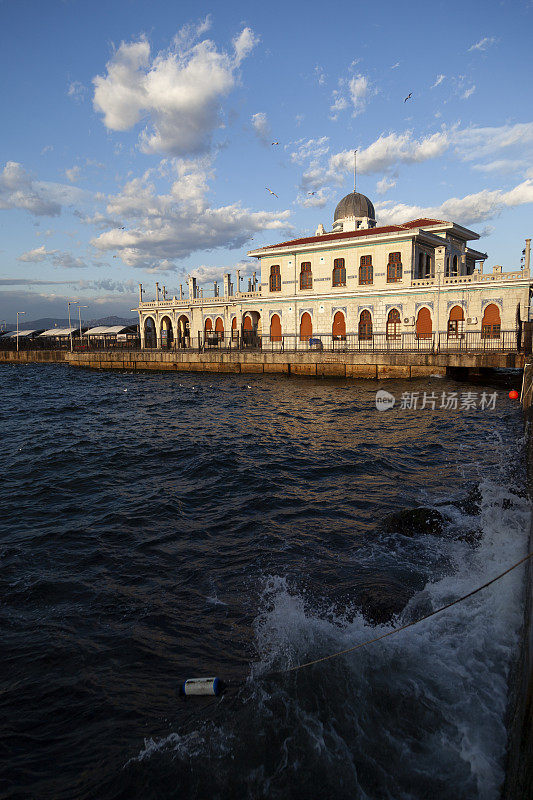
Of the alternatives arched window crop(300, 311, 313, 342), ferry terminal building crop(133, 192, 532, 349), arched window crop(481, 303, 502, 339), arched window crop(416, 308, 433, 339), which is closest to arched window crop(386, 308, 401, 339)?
ferry terminal building crop(133, 192, 532, 349)

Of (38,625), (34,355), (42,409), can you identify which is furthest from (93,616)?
(34,355)

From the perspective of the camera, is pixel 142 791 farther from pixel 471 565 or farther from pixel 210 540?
pixel 471 565

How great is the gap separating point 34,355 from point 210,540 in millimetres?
55501

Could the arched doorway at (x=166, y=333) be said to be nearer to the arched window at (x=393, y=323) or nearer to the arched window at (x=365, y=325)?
the arched window at (x=365, y=325)

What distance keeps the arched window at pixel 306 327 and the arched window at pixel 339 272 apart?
3.56 metres

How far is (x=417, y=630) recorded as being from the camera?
4.71 meters

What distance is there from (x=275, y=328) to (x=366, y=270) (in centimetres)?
942

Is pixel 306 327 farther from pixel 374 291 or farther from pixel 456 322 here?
pixel 456 322

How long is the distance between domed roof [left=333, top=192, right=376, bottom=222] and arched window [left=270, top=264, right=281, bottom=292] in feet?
37.2

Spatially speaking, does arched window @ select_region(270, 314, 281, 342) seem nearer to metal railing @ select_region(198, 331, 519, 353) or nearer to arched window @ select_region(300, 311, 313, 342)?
metal railing @ select_region(198, 331, 519, 353)

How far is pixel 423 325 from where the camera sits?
32.2 m

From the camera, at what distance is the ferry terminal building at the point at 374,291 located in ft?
97.9

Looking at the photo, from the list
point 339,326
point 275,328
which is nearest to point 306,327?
point 339,326

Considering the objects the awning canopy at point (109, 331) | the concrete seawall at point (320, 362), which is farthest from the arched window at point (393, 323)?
the awning canopy at point (109, 331)
